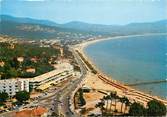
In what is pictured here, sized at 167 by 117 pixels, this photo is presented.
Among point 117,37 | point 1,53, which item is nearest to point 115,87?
point 1,53

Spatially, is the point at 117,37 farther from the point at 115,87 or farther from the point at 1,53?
the point at 115,87

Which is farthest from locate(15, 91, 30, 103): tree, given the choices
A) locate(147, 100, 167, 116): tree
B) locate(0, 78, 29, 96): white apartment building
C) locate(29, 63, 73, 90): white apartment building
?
locate(147, 100, 167, 116): tree

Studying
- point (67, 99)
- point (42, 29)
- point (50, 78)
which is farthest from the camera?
point (42, 29)

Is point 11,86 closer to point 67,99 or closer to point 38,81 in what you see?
point 38,81

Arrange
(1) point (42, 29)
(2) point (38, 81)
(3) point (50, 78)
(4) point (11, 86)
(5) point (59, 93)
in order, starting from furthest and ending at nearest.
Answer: (1) point (42, 29) < (3) point (50, 78) < (2) point (38, 81) < (5) point (59, 93) < (4) point (11, 86)

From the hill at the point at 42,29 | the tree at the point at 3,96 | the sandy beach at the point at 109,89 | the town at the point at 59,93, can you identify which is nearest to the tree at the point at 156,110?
the town at the point at 59,93

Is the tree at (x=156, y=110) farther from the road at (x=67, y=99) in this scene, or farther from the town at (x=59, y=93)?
the road at (x=67, y=99)

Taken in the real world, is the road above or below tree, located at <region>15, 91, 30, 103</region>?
below

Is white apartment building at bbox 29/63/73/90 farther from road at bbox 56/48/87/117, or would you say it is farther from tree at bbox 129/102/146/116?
tree at bbox 129/102/146/116

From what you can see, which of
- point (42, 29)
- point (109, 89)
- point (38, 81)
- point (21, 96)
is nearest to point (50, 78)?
point (38, 81)
